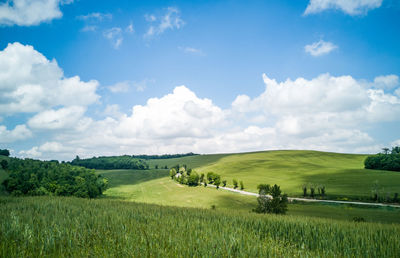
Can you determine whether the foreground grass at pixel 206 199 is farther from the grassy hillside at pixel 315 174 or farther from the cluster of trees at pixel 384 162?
the cluster of trees at pixel 384 162

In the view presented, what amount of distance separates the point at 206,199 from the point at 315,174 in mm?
66253

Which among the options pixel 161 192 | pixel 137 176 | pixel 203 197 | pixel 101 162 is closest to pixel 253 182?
pixel 203 197

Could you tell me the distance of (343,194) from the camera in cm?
7444

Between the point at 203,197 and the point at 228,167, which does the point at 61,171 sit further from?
the point at 228,167

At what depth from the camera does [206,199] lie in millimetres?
82000

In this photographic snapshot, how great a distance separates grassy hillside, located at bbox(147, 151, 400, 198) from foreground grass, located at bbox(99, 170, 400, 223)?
19.0 m

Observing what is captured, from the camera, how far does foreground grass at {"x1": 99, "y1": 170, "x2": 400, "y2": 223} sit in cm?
4994

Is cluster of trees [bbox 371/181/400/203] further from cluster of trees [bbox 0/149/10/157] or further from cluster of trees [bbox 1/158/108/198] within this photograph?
cluster of trees [bbox 0/149/10/157]

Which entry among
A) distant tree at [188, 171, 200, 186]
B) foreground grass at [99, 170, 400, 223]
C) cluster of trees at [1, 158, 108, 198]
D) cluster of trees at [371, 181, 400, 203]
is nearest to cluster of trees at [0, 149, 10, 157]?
foreground grass at [99, 170, 400, 223]

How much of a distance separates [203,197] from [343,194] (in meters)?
51.1

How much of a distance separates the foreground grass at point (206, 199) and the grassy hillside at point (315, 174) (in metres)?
19.0

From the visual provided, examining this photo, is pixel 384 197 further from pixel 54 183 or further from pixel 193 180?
pixel 54 183

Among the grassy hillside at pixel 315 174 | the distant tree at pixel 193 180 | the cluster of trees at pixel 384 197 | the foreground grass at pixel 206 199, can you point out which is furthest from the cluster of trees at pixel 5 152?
the cluster of trees at pixel 384 197

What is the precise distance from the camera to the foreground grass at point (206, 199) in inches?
1966
